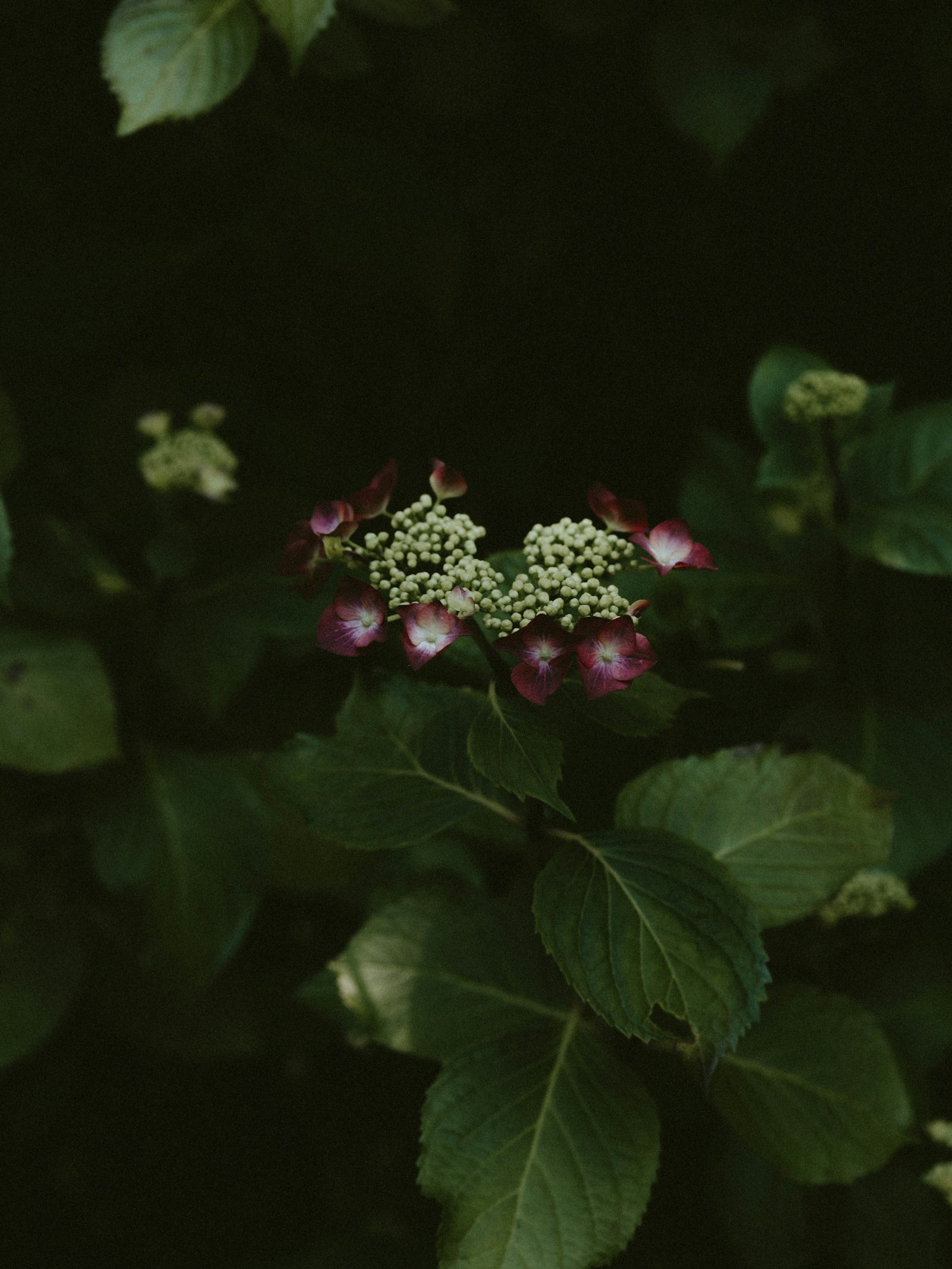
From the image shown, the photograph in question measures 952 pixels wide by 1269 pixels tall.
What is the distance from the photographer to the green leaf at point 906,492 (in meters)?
1.14

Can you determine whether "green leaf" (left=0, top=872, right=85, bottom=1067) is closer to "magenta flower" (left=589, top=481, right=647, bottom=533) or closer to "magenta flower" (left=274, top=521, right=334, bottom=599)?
"magenta flower" (left=274, top=521, right=334, bottom=599)

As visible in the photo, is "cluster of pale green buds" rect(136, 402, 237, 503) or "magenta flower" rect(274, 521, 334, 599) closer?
"magenta flower" rect(274, 521, 334, 599)

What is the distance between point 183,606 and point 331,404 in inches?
18.4

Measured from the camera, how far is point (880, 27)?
1.46 m

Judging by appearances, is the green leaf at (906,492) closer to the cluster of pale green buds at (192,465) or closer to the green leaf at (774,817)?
the green leaf at (774,817)

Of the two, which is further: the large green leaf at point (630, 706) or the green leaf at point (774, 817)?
the green leaf at point (774, 817)

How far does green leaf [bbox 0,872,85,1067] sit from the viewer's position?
4.29 ft

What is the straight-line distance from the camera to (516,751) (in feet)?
2.12

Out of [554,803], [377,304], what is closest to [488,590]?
[554,803]

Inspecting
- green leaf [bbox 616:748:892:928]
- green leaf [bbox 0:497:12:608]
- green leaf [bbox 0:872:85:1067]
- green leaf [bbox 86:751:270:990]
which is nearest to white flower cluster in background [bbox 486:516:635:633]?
green leaf [bbox 616:748:892:928]

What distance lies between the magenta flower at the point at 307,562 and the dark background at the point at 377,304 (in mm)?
666

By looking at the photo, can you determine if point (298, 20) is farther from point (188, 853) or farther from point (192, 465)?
point (188, 853)

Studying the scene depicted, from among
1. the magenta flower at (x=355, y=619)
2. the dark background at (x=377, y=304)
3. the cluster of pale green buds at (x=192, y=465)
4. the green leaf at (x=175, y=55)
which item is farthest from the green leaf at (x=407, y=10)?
the magenta flower at (x=355, y=619)

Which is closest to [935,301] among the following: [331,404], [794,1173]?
[331,404]
